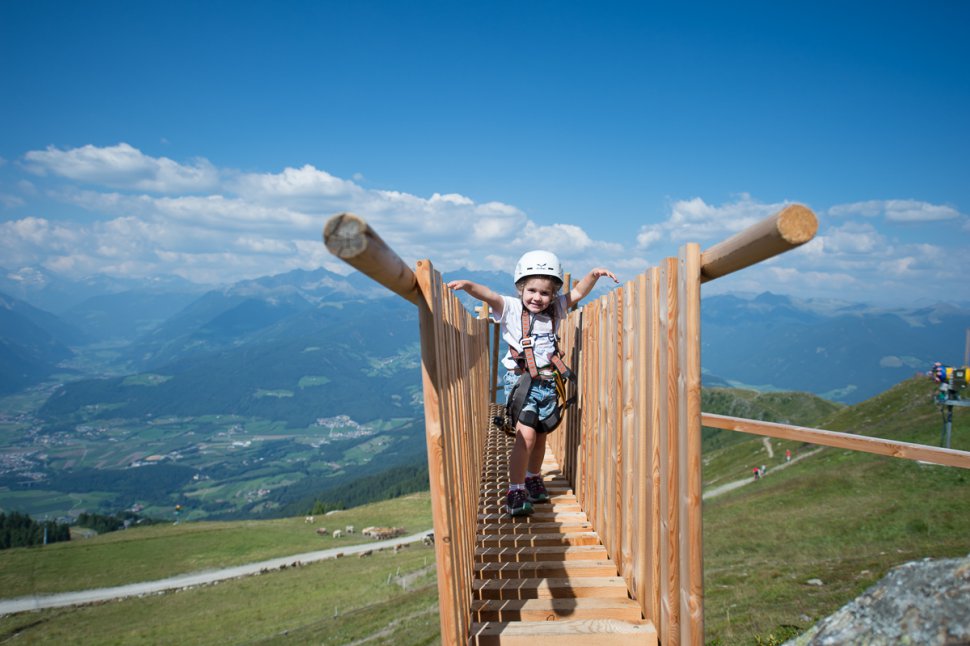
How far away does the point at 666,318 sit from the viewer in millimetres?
3363

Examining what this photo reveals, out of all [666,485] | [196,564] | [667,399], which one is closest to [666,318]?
[667,399]

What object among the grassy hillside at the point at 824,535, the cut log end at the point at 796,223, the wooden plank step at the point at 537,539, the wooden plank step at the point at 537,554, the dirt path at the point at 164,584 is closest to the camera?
the cut log end at the point at 796,223

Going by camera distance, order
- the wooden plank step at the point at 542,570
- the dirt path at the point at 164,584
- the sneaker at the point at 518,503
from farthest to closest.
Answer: the dirt path at the point at 164,584 < the sneaker at the point at 518,503 < the wooden plank step at the point at 542,570

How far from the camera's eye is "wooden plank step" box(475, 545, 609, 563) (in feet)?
16.5

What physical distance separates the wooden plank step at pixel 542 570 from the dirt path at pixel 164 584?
6018 centimetres

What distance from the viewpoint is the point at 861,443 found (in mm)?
5223

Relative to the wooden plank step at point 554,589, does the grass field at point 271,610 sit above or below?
below

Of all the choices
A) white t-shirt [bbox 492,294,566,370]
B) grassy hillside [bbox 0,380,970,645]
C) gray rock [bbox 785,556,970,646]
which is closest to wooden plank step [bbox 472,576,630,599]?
gray rock [bbox 785,556,970,646]

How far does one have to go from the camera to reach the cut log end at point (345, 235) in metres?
1.92

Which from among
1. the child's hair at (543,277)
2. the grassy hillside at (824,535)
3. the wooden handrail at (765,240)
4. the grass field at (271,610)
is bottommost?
the grass field at (271,610)

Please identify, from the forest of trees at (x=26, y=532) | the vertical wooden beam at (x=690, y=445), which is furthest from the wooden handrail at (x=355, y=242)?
the forest of trees at (x=26, y=532)

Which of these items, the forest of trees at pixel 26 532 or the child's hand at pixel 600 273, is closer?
the child's hand at pixel 600 273

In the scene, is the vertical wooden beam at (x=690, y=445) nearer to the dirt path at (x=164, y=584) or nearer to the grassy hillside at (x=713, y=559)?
the grassy hillside at (x=713, y=559)

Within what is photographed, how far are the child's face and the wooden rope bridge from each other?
480 mm
